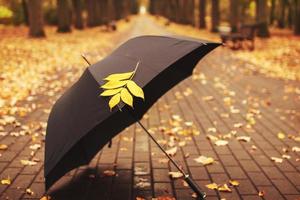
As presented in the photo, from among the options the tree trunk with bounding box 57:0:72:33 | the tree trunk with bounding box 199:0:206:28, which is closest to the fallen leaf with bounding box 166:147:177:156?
the tree trunk with bounding box 57:0:72:33

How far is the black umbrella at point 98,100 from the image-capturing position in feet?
10.4

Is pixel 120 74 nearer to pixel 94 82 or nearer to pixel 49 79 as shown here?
pixel 94 82

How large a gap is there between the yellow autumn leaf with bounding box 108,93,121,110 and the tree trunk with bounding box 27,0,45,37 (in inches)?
748

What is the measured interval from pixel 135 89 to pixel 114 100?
0.19 meters

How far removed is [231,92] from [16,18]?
29.8 m

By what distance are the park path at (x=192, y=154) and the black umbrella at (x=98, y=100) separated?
0.67 m

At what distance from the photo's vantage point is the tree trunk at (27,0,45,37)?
2056cm

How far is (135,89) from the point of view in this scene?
10.1 ft

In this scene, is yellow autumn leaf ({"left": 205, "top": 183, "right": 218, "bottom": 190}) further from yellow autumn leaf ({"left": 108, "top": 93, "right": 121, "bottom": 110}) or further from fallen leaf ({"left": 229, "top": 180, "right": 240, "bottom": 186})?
yellow autumn leaf ({"left": 108, "top": 93, "right": 121, "bottom": 110})

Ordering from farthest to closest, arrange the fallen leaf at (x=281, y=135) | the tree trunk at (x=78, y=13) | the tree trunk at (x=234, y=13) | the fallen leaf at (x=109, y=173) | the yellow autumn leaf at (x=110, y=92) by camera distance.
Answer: the tree trunk at (x=78, y=13), the tree trunk at (x=234, y=13), the fallen leaf at (x=281, y=135), the fallen leaf at (x=109, y=173), the yellow autumn leaf at (x=110, y=92)

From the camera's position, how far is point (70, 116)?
3488mm

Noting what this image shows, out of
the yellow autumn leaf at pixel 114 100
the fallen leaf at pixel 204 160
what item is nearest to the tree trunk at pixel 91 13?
the fallen leaf at pixel 204 160

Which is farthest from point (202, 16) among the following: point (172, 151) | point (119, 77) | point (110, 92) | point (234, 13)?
point (110, 92)

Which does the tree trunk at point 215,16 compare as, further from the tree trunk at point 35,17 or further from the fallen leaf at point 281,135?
the fallen leaf at point 281,135
